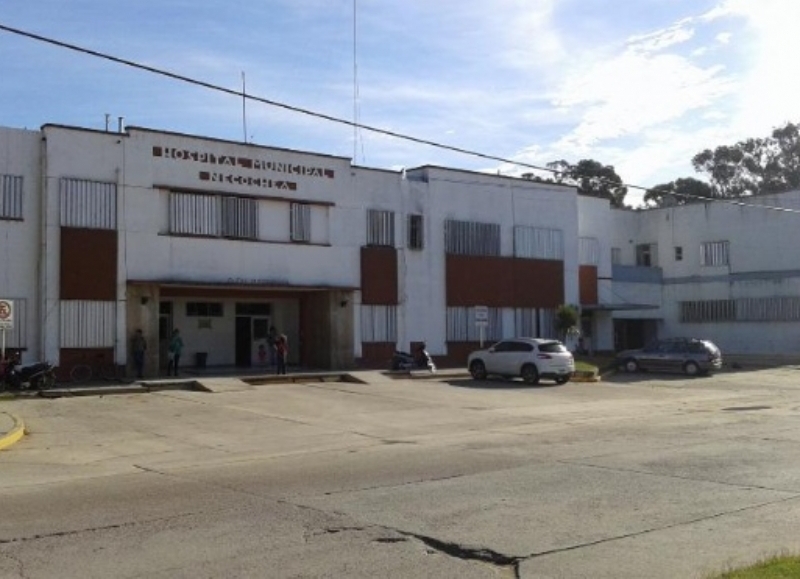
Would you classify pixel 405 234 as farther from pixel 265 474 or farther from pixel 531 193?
pixel 265 474

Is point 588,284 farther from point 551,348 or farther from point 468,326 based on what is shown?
point 551,348

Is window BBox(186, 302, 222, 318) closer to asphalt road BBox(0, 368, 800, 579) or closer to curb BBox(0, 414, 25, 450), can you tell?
asphalt road BBox(0, 368, 800, 579)

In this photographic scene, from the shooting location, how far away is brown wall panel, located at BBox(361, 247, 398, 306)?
37.4 m

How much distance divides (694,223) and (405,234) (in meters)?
25.3

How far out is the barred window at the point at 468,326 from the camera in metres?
40.4

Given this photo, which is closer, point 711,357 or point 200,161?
point 200,161

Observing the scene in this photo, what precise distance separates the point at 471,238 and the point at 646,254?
70.8 ft

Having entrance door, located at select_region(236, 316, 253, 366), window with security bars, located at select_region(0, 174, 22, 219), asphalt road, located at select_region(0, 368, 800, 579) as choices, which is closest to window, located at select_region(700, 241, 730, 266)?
entrance door, located at select_region(236, 316, 253, 366)

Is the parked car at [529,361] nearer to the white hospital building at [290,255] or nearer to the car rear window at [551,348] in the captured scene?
the car rear window at [551,348]

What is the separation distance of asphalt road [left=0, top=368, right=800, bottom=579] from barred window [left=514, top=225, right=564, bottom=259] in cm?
2098

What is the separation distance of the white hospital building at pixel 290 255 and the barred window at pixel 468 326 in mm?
72

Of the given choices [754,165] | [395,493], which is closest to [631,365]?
[395,493]

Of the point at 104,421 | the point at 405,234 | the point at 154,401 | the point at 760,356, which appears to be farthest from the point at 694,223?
the point at 104,421

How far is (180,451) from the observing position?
1639 cm
